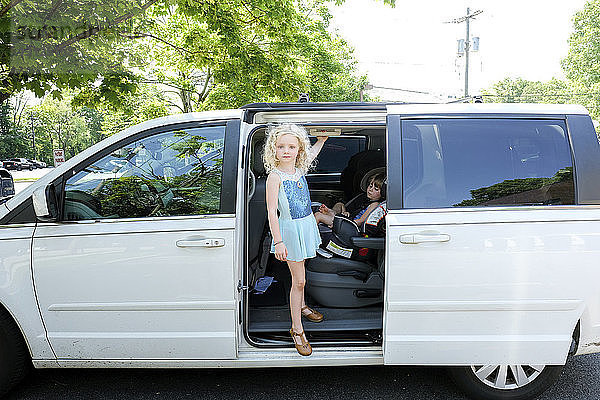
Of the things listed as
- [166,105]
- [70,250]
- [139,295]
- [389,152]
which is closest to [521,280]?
[389,152]

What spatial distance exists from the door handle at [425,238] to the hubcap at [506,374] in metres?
0.88

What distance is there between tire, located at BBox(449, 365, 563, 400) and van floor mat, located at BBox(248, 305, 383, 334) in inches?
24.3

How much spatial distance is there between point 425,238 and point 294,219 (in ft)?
2.73

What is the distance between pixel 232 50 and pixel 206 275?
299 inches

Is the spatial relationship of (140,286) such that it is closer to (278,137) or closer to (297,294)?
(297,294)

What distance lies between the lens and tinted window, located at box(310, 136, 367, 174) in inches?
242

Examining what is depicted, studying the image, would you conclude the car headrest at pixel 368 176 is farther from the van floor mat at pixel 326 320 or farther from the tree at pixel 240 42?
the tree at pixel 240 42

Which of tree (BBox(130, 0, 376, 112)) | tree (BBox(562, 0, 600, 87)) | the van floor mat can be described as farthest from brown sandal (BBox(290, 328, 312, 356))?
tree (BBox(562, 0, 600, 87))

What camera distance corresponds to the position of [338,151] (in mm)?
6539

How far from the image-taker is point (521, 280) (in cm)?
280

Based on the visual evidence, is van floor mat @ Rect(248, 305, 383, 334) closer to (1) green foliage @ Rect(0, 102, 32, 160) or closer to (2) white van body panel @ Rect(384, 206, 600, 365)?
(2) white van body panel @ Rect(384, 206, 600, 365)

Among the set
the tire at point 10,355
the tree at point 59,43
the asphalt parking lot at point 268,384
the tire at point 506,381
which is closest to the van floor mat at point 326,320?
the asphalt parking lot at point 268,384

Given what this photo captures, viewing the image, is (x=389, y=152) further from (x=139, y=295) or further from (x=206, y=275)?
(x=139, y=295)

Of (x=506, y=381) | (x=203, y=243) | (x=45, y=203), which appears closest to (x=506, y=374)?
(x=506, y=381)
